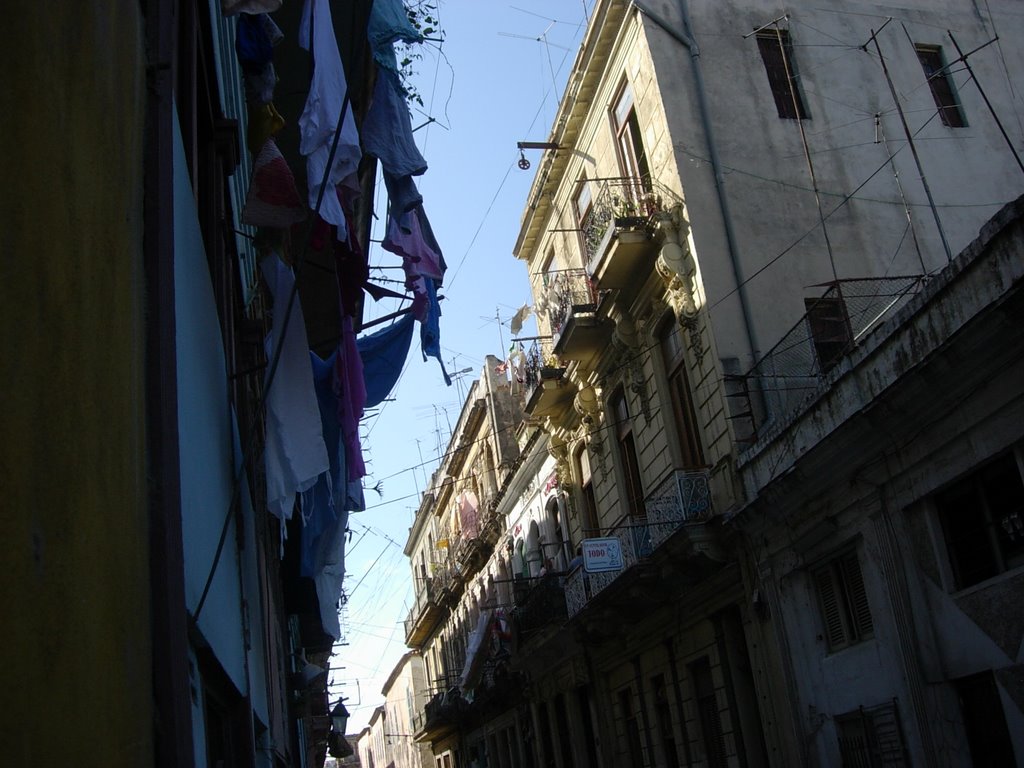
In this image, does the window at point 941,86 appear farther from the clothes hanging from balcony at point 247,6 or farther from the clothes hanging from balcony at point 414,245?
the clothes hanging from balcony at point 247,6

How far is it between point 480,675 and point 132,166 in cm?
2815

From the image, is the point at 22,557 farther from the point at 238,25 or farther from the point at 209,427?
the point at 238,25

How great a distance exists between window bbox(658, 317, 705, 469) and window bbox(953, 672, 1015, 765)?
6.26m

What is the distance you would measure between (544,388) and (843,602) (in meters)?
10.2

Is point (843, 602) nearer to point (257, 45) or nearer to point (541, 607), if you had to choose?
point (257, 45)

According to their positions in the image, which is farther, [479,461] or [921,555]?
[479,461]

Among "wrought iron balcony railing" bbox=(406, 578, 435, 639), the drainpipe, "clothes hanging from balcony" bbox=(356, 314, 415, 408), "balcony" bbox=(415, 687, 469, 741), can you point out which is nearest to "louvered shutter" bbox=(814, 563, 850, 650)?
the drainpipe

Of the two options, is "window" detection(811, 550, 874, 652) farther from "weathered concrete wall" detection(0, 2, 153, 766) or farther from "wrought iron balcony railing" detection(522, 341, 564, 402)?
"weathered concrete wall" detection(0, 2, 153, 766)

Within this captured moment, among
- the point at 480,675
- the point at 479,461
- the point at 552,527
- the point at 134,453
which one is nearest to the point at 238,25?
the point at 134,453

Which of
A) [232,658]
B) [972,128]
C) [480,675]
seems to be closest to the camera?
[232,658]

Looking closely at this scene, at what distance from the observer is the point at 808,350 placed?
49.5ft

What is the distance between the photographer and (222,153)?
270 inches

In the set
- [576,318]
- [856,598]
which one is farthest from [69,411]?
[576,318]

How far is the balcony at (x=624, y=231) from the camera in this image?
16891 mm
